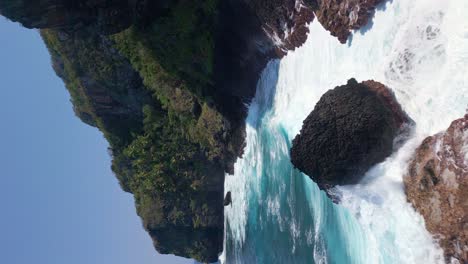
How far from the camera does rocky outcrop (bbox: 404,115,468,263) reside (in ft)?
23.3

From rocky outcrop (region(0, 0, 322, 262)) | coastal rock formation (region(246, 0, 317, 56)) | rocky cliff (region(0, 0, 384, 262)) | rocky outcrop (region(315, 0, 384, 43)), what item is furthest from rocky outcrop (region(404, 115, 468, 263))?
rocky outcrop (region(0, 0, 322, 262))

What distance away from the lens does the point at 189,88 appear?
2041 cm

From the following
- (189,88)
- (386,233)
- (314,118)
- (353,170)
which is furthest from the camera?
(189,88)

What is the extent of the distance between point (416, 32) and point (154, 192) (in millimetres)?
18587

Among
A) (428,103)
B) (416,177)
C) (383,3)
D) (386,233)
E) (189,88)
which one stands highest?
(189,88)

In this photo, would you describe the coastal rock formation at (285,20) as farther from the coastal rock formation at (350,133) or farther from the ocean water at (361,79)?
the coastal rock formation at (350,133)

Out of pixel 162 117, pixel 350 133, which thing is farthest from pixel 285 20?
pixel 162 117

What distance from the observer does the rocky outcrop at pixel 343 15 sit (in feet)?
33.7

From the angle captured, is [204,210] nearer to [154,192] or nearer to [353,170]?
[154,192]

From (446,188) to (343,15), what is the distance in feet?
18.3

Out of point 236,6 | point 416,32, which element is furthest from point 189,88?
point 416,32

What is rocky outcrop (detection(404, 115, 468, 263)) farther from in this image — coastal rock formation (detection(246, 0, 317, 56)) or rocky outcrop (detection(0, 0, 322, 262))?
rocky outcrop (detection(0, 0, 322, 262))

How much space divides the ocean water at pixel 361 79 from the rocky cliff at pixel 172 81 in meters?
1.01

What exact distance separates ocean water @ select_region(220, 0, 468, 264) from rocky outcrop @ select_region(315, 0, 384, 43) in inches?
9.4
